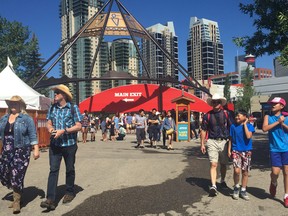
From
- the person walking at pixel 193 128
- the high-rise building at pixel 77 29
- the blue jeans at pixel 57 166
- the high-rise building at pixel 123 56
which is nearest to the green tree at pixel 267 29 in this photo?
the blue jeans at pixel 57 166

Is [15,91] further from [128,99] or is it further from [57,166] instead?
[128,99]

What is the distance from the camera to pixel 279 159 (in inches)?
211

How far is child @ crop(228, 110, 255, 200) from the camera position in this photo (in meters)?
5.65

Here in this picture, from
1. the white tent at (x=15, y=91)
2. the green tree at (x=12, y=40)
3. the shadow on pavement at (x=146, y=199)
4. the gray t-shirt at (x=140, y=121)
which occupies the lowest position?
the shadow on pavement at (x=146, y=199)

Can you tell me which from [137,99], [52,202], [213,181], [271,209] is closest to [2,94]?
[52,202]

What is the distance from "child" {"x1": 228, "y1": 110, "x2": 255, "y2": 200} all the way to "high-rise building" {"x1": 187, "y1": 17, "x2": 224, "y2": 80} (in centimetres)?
13015

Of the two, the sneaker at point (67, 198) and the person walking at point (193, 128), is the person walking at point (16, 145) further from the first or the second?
the person walking at point (193, 128)

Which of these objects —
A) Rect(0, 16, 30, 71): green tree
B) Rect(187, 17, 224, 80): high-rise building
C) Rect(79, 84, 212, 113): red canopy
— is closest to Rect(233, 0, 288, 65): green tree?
Rect(79, 84, 212, 113): red canopy

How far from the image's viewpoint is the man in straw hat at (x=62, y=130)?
17.5 ft

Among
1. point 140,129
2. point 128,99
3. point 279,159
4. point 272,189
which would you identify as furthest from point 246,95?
point 279,159

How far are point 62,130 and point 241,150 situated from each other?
2.98 metres

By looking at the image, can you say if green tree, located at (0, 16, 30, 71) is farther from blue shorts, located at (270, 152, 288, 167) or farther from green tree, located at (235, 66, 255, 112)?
green tree, located at (235, 66, 255, 112)

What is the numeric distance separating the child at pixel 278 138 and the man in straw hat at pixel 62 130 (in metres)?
3.11

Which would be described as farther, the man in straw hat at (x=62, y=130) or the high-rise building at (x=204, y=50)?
the high-rise building at (x=204, y=50)
